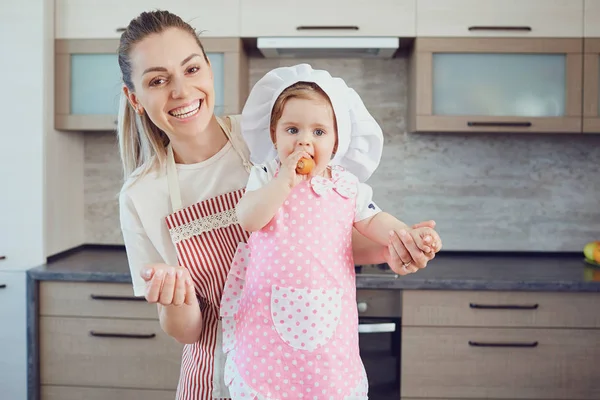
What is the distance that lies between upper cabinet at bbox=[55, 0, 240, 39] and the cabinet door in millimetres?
1013

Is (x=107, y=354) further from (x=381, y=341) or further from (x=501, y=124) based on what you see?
(x=501, y=124)

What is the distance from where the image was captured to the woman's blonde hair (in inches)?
42.2

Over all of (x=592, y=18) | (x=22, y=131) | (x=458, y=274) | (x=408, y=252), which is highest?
(x=592, y=18)

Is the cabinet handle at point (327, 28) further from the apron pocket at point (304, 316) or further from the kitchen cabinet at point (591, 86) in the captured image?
the apron pocket at point (304, 316)

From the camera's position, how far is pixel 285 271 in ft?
3.17

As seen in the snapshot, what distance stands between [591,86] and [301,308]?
193cm

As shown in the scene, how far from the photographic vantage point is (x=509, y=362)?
7.06 ft

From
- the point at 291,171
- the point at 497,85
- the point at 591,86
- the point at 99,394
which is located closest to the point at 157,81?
the point at 291,171

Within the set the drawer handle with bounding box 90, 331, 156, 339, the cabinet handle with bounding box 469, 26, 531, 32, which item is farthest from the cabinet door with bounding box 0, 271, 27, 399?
the cabinet handle with bounding box 469, 26, 531, 32

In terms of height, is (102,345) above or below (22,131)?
below

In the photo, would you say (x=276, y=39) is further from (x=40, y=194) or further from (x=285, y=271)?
(x=285, y=271)

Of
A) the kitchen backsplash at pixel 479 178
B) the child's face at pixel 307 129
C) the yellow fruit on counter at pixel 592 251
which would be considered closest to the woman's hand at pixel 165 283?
the child's face at pixel 307 129

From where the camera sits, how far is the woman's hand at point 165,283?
0.86 metres

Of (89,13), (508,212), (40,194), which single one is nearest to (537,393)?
(508,212)
